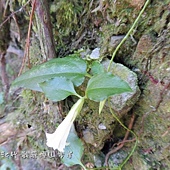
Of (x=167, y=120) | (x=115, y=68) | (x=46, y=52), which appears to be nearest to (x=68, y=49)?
(x=46, y=52)

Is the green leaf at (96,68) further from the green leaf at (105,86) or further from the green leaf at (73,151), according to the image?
the green leaf at (73,151)

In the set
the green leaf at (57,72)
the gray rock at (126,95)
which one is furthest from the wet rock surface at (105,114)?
the green leaf at (57,72)

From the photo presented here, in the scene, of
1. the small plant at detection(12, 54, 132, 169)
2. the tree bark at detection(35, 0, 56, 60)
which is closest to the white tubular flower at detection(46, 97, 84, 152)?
the small plant at detection(12, 54, 132, 169)

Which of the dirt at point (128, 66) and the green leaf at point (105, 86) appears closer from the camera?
the green leaf at point (105, 86)


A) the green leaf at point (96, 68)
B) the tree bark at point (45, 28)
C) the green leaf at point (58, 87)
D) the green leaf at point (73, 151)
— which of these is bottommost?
the green leaf at point (73, 151)

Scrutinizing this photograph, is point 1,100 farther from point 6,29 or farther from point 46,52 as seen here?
point 46,52

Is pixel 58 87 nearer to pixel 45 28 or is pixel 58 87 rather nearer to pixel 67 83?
pixel 67 83

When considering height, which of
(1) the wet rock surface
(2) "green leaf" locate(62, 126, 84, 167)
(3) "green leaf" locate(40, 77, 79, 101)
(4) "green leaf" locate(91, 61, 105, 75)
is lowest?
(2) "green leaf" locate(62, 126, 84, 167)

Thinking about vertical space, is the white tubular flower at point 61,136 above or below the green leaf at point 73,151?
above

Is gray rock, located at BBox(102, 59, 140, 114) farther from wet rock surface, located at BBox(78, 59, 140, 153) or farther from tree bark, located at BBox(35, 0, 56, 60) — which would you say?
tree bark, located at BBox(35, 0, 56, 60)
